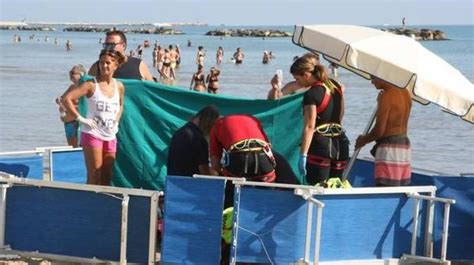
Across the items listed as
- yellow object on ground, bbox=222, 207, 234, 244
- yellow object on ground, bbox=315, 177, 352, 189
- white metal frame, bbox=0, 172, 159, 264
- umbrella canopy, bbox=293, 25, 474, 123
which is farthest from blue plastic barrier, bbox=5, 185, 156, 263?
umbrella canopy, bbox=293, 25, 474, 123

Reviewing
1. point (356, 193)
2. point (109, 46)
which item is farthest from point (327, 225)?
point (109, 46)

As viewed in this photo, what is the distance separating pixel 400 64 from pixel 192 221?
1.90m

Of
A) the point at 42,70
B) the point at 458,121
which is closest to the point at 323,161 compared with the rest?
the point at 458,121

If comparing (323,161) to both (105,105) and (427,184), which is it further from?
(105,105)

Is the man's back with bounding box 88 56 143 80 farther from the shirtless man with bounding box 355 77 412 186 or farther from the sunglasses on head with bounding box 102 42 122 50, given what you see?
the shirtless man with bounding box 355 77 412 186

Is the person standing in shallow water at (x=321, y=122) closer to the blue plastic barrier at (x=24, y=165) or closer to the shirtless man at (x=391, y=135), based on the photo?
the shirtless man at (x=391, y=135)

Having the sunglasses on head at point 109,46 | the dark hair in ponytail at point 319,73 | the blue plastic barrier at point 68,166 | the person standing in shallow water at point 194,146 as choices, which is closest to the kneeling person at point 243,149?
the person standing in shallow water at point 194,146

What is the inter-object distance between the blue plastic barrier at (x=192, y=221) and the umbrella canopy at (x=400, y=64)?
4.85 feet

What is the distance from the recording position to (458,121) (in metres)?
20.6

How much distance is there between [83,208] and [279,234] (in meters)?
1.37

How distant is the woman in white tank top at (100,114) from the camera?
712 cm

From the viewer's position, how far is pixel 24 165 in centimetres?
806

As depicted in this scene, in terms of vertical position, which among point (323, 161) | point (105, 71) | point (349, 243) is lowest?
point (349, 243)

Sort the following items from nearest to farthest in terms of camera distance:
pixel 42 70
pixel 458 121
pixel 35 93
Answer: pixel 458 121
pixel 35 93
pixel 42 70
